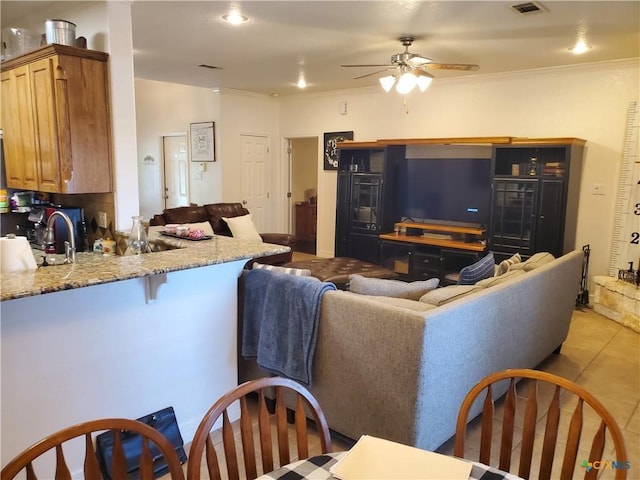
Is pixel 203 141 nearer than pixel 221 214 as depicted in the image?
No

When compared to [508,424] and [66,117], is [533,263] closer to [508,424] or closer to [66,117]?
[508,424]

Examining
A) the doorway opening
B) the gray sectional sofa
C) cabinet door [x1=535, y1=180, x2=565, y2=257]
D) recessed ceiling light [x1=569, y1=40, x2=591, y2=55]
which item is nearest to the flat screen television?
cabinet door [x1=535, y1=180, x2=565, y2=257]

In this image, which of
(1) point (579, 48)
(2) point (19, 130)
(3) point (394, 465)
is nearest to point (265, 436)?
(3) point (394, 465)

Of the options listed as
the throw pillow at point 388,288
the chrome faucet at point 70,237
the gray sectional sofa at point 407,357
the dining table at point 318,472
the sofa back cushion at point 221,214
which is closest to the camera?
the dining table at point 318,472

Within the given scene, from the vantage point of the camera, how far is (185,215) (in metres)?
5.48

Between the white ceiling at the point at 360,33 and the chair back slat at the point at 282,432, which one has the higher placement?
the white ceiling at the point at 360,33

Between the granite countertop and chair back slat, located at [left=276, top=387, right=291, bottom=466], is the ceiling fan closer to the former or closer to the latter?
the granite countertop

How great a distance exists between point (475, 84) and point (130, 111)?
13.9ft

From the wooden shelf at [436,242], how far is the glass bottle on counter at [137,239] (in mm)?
3685

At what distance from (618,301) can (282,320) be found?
3716mm

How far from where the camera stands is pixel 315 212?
824 cm

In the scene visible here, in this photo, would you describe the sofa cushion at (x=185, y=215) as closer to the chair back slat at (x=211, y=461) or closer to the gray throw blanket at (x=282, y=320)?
the gray throw blanket at (x=282, y=320)

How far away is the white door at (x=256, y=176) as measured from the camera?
7.42 metres

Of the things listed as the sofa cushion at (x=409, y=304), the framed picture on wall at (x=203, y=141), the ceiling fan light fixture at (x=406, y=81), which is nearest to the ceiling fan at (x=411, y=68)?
the ceiling fan light fixture at (x=406, y=81)
